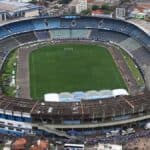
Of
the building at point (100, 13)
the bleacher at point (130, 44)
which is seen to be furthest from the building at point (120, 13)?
the bleacher at point (130, 44)

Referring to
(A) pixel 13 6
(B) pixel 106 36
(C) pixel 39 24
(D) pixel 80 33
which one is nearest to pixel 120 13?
(B) pixel 106 36

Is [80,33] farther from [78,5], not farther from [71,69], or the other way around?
[71,69]

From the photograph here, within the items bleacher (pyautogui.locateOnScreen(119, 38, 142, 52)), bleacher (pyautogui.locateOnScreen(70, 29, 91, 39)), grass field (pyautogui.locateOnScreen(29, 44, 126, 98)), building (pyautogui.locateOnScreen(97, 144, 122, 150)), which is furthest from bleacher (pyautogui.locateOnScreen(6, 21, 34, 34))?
building (pyautogui.locateOnScreen(97, 144, 122, 150))

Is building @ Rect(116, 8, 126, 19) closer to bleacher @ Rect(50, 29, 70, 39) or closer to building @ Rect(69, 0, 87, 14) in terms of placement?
building @ Rect(69, 0, 87, 14)

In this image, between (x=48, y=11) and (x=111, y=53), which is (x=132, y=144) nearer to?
(x=111, y=53)

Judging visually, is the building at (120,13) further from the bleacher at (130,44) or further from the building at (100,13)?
the bleacher at (130,44)
